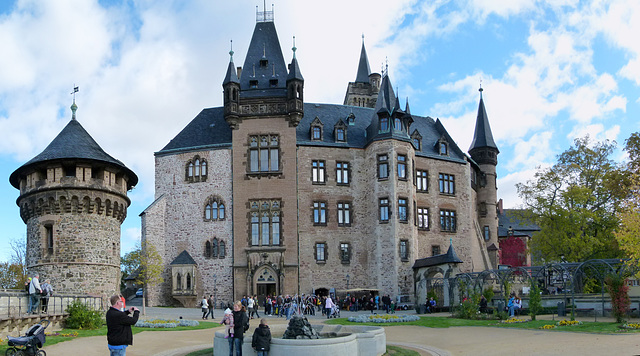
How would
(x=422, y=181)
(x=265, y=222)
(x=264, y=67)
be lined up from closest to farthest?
1. (x=265, y=222)
2. (x=264, y=67)
3. (x=422, y=181)

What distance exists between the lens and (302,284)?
163 ft

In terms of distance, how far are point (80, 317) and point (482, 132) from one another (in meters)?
46.3

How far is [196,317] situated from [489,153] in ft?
119

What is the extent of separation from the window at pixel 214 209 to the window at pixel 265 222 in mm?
2369

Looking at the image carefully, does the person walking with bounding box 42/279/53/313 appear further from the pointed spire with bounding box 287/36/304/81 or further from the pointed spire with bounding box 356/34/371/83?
the pointed spire with bounding box 356/34/371/83

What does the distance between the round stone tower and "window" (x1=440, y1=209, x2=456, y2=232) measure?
28651 millimetres

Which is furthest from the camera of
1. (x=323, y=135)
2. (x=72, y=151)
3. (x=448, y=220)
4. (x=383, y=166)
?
(x=448, y=220)

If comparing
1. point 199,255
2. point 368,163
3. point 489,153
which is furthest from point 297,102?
point 489,153

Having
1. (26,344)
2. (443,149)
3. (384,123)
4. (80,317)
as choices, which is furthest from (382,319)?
(443,149)

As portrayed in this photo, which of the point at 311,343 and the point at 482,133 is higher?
the point at 482,133

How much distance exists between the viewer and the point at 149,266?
152ft

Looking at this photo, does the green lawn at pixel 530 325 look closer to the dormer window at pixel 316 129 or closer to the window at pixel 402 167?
the window at pixel 402 167

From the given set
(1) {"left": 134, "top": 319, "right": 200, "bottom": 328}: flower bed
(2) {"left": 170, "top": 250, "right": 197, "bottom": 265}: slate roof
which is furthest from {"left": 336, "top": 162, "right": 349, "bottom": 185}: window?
(1) {"left": 134, "top": 319, "right": 200, "bottom": 328}: flower bed

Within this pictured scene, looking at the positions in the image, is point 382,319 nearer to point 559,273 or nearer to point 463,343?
point 463,343
